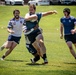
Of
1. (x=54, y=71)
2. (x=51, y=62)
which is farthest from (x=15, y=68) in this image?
(x=51, y=62)

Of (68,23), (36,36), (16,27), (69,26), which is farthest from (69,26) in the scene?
(16,27)

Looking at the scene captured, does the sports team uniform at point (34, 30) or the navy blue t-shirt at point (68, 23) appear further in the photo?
the navy blue t-shirt at point (68, 23)

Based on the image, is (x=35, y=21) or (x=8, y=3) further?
(x=8, y=3)

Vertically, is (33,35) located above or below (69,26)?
below

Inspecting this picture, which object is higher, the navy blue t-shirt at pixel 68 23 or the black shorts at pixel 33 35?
the navy blue t-shirt at pixel 68 23

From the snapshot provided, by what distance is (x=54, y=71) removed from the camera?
34.9ft

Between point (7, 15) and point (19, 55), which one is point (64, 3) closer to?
point (7, 15)

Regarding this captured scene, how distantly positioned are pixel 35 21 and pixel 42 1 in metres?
45.4

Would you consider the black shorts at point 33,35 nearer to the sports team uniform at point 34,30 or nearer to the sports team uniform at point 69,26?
the sports team uniform at point 34,30

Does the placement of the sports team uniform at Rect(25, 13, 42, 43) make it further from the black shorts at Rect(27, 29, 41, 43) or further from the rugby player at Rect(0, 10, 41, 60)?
the rugby player at Rect(0, 10, 41, 60)

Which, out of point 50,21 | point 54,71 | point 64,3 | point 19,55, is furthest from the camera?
point 64,3

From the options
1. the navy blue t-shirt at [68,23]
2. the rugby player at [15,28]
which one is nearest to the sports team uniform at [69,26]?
the navy blue t-shirt at [68,23]

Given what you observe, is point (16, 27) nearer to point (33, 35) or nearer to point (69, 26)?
point (33, 35)

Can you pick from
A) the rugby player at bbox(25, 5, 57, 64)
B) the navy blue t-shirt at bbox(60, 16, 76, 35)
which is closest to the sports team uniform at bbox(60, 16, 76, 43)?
the navy blue t-shirt at bbox(60, 16, 76, 35)
